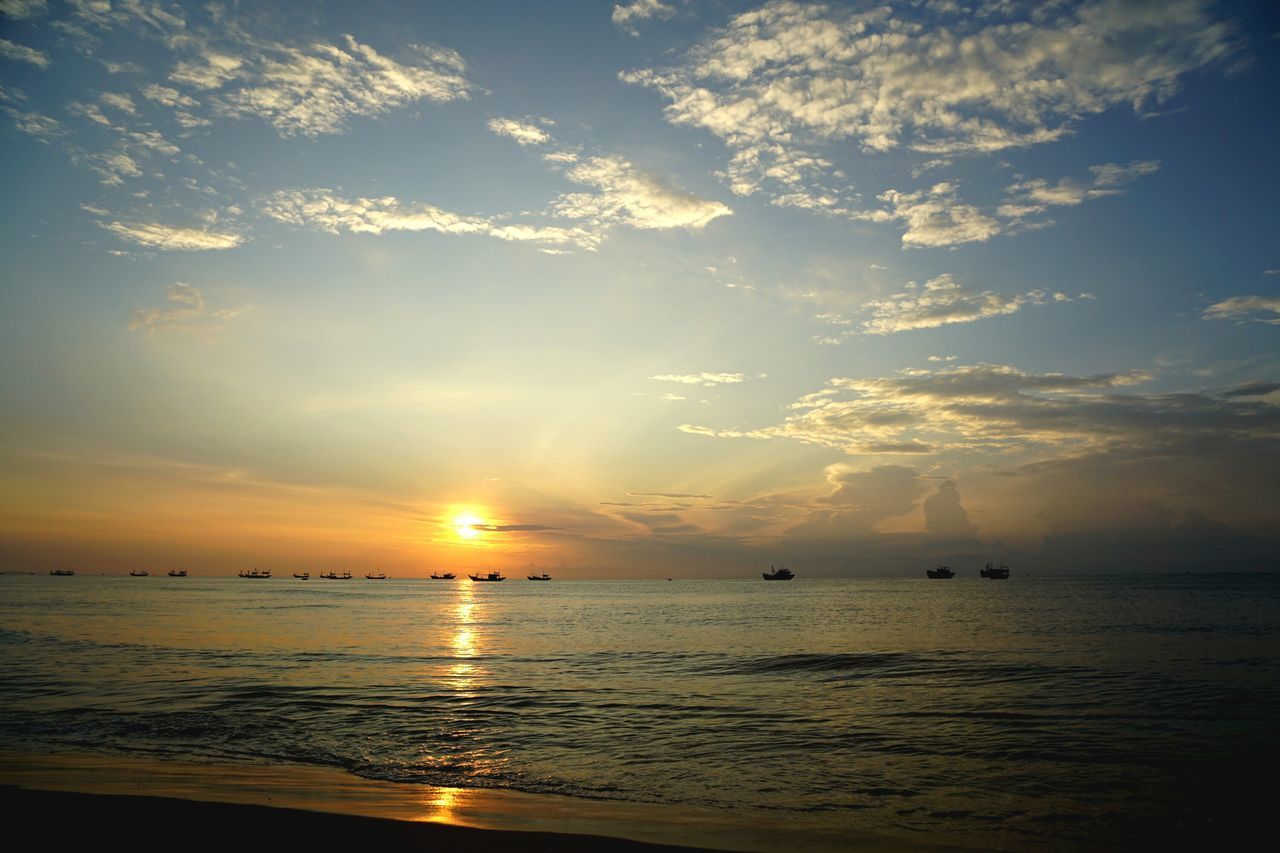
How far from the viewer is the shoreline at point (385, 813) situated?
38.9ft

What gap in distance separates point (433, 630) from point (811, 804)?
62336 mm

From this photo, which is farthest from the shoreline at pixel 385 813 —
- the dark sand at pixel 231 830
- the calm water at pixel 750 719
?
the calm water at pixel 750 719

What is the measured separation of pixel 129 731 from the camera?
2180 centimetres

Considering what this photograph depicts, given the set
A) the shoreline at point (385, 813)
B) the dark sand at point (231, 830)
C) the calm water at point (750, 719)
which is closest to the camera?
the dark sand at point (231, 830)

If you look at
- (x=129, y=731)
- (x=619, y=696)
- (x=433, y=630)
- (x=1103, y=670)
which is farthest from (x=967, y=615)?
(x=129, y=731)

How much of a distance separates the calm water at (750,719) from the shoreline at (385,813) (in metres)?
1.13

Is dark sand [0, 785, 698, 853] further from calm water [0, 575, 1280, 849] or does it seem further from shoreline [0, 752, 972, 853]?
calm water [0, 575, 1280, 849]

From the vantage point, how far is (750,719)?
2484 cm

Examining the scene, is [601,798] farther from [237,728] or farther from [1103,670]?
[1103,670]

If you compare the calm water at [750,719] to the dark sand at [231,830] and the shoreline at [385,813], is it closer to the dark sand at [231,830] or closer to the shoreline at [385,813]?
the shoreline at [385,813]

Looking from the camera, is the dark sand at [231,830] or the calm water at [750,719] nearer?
the dark sand at [231,830]

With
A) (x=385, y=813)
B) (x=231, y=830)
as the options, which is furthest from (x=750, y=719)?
(x=231, y=830)

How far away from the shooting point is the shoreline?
11852 millimetres

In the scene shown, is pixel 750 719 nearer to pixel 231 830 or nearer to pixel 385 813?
pixel 385 813
